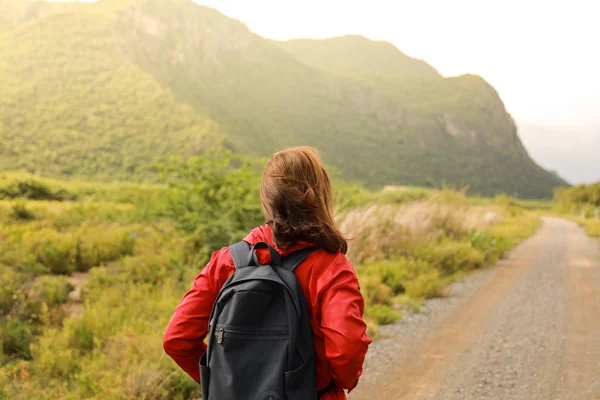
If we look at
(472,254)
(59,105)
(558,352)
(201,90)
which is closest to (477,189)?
(201,90)

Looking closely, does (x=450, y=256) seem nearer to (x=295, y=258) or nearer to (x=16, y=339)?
(x=16, y=339)

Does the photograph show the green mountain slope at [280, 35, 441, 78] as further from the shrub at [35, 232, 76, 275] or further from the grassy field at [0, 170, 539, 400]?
the shrub at [35, 232, 76, 275]

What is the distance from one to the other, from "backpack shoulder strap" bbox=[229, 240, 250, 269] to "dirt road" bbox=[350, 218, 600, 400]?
3017 mm

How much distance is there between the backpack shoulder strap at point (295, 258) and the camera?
2.02 meters

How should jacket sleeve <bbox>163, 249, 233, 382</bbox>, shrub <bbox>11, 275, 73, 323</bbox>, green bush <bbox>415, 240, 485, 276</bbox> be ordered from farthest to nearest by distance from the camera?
green bush <bbox>415, 240, 485, 276</bbox> → shrub <bbox>11, 275, 73, 323</bbox> → jacket sleeve <bbox>163, 249, 233, 382</bbox>

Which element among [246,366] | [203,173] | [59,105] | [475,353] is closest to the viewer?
[246,366]

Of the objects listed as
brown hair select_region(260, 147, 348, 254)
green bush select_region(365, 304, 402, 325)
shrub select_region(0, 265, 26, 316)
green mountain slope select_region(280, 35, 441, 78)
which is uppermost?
green mountain slope select_region(280, 35, 441, 78)

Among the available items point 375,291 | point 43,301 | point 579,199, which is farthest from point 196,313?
point 579,199

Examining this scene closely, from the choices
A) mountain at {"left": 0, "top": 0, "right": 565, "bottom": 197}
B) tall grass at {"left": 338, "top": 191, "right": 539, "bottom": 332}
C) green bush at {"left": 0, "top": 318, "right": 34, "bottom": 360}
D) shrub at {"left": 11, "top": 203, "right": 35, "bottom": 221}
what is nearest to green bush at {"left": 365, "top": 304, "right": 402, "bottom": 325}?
tall grass at {"left": 338, "top": 191, "right": 539, "bottom": 332}

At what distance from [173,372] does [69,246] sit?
8209 millimetres

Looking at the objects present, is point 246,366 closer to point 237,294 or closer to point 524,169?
point 237,294

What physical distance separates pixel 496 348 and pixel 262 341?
4893mm

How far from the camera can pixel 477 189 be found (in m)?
97.2

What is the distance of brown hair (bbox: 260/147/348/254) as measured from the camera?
204cm
